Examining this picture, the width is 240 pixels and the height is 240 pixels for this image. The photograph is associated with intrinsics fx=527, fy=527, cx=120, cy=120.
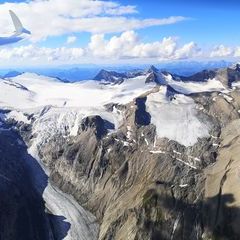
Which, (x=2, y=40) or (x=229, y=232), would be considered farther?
(x=229, y=232)

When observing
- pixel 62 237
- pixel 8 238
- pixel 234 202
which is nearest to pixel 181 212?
pixel 234 202

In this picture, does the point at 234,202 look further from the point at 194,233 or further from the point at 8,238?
the point at 8,238

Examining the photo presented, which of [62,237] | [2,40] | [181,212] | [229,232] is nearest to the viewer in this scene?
[2,40]

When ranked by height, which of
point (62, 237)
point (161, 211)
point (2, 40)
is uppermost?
point (2, 40)

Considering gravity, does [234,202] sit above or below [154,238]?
above

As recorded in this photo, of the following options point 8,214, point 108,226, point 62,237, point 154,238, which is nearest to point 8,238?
point 8,214

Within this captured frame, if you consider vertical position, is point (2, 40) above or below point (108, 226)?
above

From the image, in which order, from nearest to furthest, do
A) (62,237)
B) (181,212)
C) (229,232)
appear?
(229,232) < (181,212) < (62,237)

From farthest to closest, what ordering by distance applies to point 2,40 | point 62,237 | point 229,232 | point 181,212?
point 62,237 < point 181,212 < point 229,232 < point 2,40

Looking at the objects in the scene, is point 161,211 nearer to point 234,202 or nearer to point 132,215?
point 132,215
